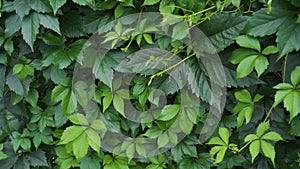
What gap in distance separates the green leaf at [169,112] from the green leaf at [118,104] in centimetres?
16

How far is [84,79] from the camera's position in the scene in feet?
5.00

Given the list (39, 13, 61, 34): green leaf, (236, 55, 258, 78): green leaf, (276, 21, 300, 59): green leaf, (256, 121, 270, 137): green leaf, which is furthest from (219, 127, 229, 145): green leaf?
(39, 13, 61, 34): green leaf

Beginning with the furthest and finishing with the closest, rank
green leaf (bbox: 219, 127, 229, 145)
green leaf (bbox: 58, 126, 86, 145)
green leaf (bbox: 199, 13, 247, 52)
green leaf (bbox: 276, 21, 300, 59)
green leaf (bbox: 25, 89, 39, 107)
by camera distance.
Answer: green leaf (bbox: 25, 89, 39, 107), green leaf (bbox: 58, 126, 86, 145), green leaf (bbox: 219, 127, 229, 145), green leaf (bbox: 199, 13, 247, 52), green leaf (bbox: 276, 21, 300, 59)

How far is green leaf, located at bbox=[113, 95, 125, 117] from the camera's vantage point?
57.7 inches

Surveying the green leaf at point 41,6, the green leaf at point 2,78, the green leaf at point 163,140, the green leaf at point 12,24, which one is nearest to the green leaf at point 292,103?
the green leaf at point 163,140

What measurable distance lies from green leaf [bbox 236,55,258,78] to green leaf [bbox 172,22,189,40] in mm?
213

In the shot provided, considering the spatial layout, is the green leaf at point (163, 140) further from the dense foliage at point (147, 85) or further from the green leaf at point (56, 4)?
the green leaf at point (56, 4)

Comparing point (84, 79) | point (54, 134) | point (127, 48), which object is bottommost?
point (54, 134)

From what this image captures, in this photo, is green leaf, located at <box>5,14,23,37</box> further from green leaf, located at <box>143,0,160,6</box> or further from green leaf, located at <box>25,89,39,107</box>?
green leaf, located at <box>143,0,160,6</box>

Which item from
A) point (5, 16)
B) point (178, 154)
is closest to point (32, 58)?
point (5, 16)

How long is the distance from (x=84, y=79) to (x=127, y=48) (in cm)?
24

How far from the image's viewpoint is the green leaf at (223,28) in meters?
1.25

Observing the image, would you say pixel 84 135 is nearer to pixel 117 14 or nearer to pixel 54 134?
pixel 54 134

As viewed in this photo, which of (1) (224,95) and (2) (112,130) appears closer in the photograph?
(1) (224,95)
